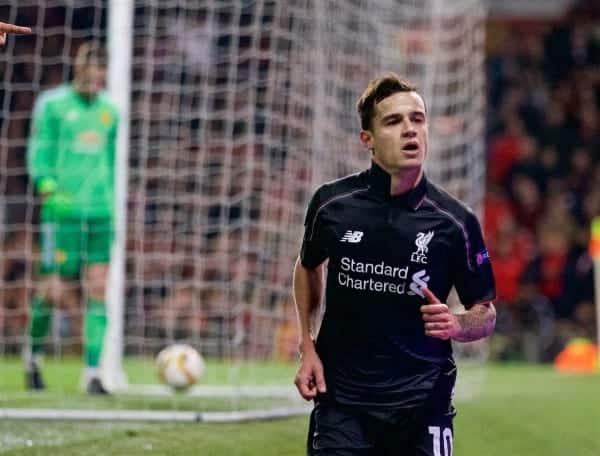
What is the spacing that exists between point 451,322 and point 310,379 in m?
0.49

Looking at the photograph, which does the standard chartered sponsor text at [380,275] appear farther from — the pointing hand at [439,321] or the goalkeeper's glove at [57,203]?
the goalkeeper's glove at [57,203]

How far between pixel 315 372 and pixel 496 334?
1267cm

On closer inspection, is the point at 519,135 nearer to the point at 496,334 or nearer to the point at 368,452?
the point at 496,334

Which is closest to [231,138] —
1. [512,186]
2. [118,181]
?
[118,181]

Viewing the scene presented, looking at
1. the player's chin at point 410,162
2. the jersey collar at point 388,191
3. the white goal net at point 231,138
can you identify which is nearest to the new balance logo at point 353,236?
the jersey collar at point 388,191

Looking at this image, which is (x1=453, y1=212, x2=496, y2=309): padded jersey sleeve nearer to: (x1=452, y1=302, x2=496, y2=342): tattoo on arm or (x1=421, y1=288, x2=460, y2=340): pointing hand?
(x1=452, y1=302, x2=496, y2=342): tattoo on arm

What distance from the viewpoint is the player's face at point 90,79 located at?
846cm

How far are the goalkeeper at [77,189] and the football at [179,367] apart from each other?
0.60 meters

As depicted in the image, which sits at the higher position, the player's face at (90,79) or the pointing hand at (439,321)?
the player's face at (90,79)

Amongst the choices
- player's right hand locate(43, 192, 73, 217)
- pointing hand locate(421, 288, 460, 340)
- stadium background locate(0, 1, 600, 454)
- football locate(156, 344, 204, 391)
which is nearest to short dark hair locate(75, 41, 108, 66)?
stadium background locate(0, 1, 600, 454)

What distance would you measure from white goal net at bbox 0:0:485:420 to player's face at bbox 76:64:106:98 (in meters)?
0.47

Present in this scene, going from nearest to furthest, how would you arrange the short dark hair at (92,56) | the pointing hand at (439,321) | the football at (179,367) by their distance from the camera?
the pointing hand at (439,321), the football at (179,367), the short dark hair at (92,56)

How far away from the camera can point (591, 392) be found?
422 inches

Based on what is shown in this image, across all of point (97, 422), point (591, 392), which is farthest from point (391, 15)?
point (97, 422)
